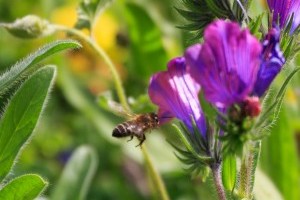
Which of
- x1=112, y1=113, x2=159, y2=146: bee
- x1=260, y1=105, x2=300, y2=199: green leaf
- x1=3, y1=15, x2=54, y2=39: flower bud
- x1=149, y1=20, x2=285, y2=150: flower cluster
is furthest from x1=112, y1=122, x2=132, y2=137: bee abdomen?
x1=260, y1=105, x2=300, y2=199: green leaf

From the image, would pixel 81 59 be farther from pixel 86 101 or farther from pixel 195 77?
pixel 195 77

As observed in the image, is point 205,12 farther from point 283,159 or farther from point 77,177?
point 283,159

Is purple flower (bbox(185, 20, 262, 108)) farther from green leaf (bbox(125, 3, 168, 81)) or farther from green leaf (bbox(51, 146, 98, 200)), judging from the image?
green leaf (bbox(125, 3, 168, 81))

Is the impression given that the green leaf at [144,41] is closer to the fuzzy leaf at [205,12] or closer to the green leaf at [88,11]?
the green leaf at [88,11]

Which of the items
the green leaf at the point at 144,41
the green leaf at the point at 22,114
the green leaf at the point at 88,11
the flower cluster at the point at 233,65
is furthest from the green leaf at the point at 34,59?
the green leaf at the point at 144,41

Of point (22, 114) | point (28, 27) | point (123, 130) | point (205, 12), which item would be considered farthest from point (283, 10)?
point (28, 27)

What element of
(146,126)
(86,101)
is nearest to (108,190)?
(86,101)
